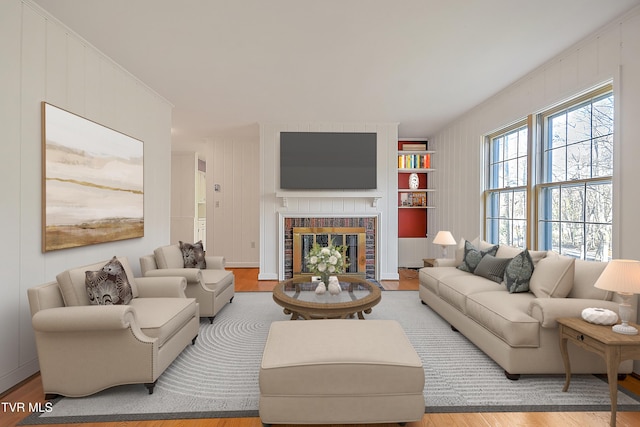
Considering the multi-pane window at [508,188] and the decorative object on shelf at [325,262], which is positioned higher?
the multi-pane window at [508,188]

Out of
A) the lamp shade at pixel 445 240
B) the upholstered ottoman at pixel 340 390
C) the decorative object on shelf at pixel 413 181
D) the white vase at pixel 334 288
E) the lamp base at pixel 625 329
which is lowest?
the upholstered ottoman at pixel 340 390

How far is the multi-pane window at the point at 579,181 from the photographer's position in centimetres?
274

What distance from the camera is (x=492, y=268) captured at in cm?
329

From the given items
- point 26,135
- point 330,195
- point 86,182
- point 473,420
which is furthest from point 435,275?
point 26,135

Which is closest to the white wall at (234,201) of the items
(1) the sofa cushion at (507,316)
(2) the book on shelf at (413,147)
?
(2) the book on shelf at (413,147)

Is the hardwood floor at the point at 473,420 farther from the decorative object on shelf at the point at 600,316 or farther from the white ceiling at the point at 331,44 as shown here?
the white ceiling at the point at 331,44

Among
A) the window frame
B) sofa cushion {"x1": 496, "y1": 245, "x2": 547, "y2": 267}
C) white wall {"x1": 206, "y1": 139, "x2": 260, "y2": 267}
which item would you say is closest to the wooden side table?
sofa cushion {"x1": 496, "y1": 245, "x2": 547, "y2": 267}

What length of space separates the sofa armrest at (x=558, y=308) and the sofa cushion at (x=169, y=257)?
3.56m

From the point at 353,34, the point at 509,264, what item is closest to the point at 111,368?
the point at 353,34

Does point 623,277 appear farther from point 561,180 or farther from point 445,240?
point 445,240

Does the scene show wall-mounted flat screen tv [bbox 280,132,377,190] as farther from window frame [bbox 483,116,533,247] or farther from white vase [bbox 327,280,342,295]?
white vase [bbox 327,280,342,295]

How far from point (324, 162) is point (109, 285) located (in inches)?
146

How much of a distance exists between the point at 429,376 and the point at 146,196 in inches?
147

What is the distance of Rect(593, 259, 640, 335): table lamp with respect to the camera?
1897mm
